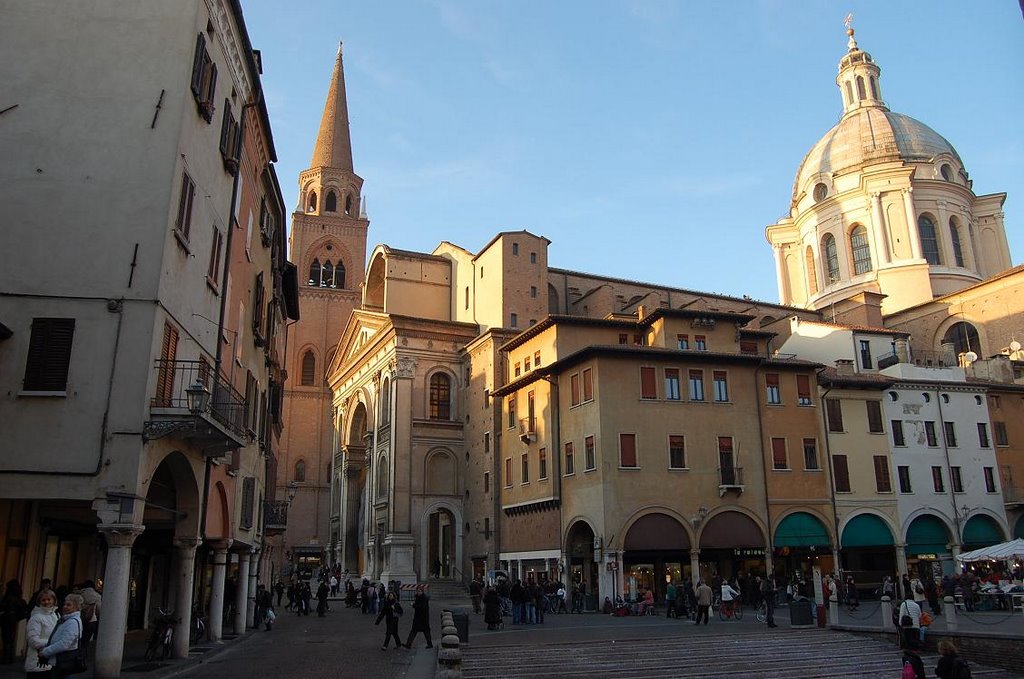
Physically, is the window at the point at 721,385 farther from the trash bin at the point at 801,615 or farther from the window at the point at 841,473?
the trash bin at the point at 801,615

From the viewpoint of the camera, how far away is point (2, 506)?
14.0 m

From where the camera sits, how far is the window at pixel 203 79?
14.6 m

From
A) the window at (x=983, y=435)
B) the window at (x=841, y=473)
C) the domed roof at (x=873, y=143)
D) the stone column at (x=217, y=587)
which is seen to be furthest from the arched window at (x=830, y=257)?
the stone column at (x=217, y=587)

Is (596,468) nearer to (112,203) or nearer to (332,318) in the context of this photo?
(112,203)

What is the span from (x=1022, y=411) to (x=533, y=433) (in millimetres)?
23343

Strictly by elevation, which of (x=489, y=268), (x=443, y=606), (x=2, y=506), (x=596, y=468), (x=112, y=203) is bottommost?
(x=443, y=606)

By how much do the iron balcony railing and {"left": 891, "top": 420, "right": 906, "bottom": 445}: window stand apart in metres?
29.0

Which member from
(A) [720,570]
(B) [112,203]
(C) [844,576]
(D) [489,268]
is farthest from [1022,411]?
(B) [112,203]

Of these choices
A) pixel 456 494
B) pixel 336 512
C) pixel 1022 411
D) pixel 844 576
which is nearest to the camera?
pixel 844 576

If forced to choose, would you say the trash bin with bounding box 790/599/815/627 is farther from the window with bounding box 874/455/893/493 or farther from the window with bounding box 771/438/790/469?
the window with bounding box 874/455/893/493

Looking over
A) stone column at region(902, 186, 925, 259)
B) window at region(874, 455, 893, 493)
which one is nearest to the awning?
window at region(874, 455, 893, 493)

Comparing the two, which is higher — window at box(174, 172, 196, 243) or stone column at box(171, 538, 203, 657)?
window at box(174, 172, 196, 243)

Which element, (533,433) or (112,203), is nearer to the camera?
(112,203)

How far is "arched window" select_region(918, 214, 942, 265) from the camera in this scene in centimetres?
6075
